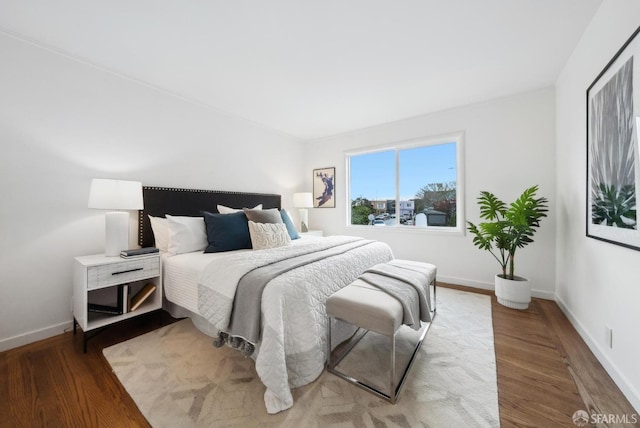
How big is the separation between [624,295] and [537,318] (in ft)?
3.57

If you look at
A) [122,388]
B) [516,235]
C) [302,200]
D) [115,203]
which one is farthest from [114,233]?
[516,235]

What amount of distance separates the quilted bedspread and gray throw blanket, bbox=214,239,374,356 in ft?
0.13

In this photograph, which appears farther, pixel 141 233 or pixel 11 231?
pixel 141 233

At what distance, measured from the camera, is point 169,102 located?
2777 millimetres

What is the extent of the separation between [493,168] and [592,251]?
1517 millimetres

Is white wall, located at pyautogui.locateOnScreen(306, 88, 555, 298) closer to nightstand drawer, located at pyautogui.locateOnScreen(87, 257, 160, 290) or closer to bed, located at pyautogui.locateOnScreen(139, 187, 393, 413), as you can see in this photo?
bed, located at pyautogui.locateOnScreen(139, 187, 393, 413)

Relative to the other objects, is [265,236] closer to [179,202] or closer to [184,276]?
[184,276]

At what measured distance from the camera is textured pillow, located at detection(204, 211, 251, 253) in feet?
7.98

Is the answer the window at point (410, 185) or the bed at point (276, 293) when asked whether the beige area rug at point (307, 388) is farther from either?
the window at point (410, 185)

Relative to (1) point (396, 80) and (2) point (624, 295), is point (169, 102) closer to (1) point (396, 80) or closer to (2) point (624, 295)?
(1) point (396, 80)

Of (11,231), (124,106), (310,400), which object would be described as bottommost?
(310,400)

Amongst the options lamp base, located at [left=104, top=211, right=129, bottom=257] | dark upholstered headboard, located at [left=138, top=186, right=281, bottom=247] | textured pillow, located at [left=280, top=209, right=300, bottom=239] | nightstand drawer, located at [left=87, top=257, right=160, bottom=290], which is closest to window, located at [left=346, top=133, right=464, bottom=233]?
textured pillow, located at [left=280, top=209, right=300, bottom=239]

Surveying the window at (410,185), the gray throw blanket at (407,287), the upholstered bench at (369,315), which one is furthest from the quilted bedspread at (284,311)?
the window at (410,185)

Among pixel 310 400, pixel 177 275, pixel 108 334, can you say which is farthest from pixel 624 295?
pixel 108 334
